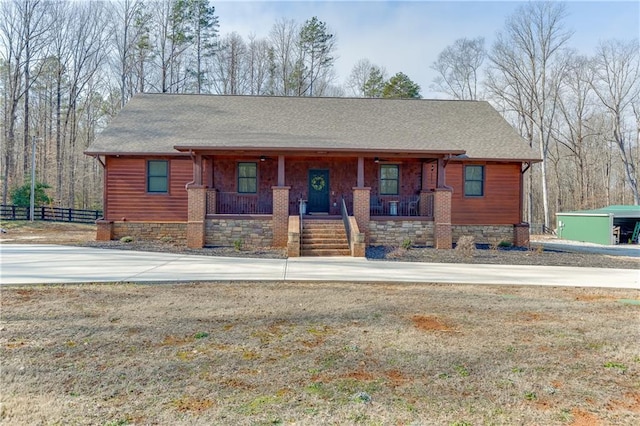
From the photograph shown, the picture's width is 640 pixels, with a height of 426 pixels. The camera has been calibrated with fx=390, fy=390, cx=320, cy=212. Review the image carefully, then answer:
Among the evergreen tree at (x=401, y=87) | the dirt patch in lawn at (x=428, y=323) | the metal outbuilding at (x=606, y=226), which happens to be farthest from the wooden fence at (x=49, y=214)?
the metal outbuilding at (x=606, y=226)

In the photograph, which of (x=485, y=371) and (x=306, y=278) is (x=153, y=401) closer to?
(x=485, y=371)

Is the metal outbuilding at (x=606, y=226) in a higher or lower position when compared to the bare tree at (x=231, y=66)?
lower

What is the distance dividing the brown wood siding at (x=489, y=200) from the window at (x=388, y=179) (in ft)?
6.77

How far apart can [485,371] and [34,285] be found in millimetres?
7546

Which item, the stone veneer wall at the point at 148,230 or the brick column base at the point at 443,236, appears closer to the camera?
the brick column base at the point at 443,236

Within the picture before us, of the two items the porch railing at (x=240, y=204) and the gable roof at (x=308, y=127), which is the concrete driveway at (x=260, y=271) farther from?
the gable roof at (x=308, y=127)

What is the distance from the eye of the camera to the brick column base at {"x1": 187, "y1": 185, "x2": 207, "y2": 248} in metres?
12.8

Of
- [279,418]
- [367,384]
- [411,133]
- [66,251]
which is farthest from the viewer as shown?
[411,133]

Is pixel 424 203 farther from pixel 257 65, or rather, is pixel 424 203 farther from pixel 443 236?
pixel 257 65

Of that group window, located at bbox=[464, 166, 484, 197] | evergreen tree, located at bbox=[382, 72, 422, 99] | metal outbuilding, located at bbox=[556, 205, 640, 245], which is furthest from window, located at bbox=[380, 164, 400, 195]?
evergreen tree, located at bbox=[382, 72, 422, 99]

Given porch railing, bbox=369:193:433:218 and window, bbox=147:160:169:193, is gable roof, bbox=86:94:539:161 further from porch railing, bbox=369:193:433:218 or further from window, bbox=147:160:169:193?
porch railing, bbox=369:193:433:218

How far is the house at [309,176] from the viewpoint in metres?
13.2

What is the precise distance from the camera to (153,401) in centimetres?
295

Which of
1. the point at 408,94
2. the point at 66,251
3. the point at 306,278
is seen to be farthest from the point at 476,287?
the point at 408,94
